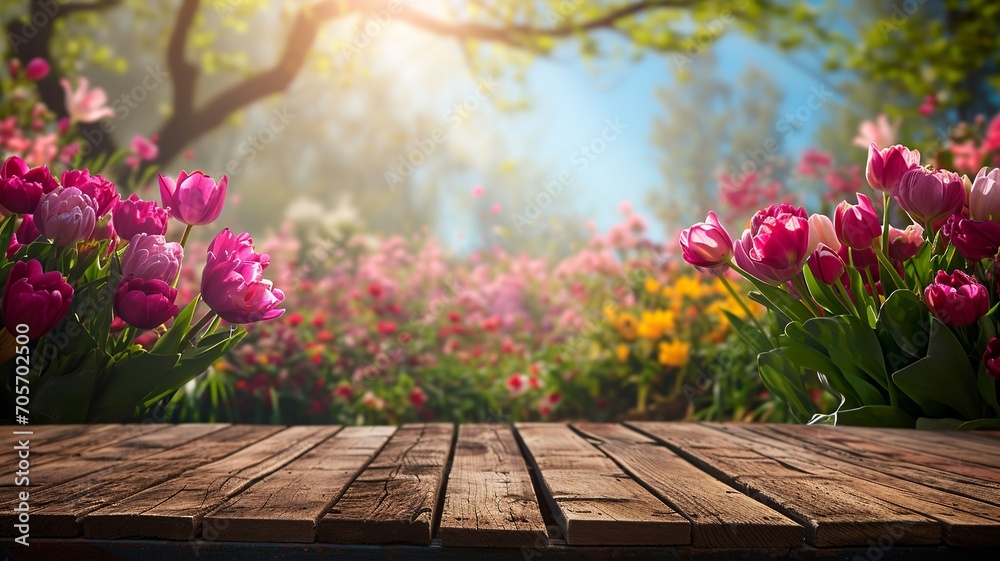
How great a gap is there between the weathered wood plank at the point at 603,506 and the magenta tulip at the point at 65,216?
0.81m

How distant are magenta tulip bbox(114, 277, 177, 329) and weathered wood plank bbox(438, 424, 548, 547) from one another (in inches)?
18.8

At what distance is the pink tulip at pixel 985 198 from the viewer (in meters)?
1.27

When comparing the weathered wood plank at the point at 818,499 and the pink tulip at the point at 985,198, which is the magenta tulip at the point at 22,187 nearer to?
the weathered wood plank at the point at 818,499

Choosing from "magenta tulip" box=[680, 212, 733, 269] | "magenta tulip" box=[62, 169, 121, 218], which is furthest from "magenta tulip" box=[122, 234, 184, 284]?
"magenta tulip" box=[680, 212, 733, 269]

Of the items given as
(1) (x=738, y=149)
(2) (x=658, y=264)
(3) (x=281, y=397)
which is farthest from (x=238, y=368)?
(1) (x=738, y=149)

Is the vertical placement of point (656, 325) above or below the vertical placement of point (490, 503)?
above

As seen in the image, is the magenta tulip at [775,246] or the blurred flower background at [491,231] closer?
the magenta tulip at [775,246]

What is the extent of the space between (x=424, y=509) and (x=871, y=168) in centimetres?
93

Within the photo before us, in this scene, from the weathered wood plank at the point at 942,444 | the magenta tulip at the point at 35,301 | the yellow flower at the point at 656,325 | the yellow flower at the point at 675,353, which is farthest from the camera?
the yellow flower at the point at 656,325

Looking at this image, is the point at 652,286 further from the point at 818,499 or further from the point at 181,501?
the point at 181,501

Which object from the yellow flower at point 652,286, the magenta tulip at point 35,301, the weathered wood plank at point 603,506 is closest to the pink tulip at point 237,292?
the magenta tulip at point 35,301

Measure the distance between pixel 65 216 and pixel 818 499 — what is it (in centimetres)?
122

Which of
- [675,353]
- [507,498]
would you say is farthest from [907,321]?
[675,353]

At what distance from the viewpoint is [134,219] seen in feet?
3.75
